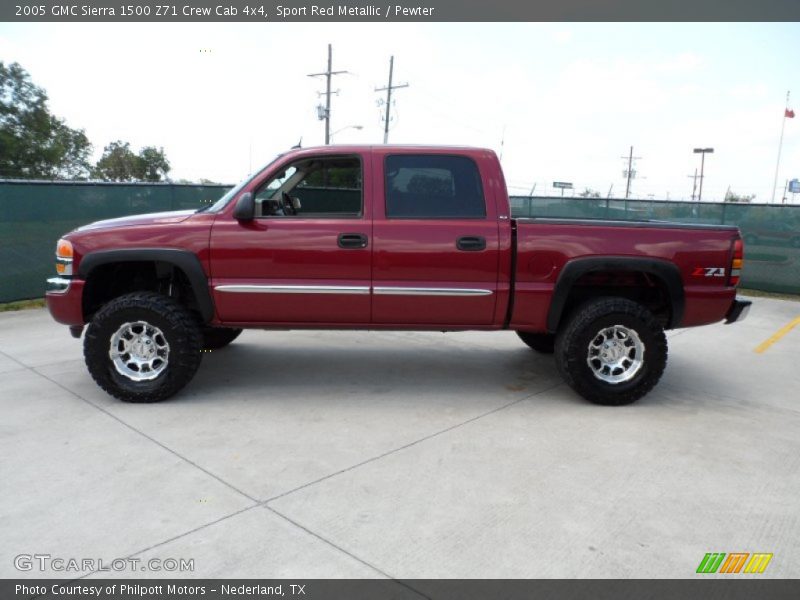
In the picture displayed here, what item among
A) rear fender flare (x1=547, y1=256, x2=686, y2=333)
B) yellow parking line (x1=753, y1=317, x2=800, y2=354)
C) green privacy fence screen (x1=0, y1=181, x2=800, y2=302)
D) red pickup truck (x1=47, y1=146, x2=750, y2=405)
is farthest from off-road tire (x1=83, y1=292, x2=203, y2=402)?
yellow parking line (x1=753, y1=317, x2=800, y2=354)

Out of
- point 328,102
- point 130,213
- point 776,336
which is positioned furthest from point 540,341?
point 328,102

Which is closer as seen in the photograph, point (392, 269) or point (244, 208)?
point (244, 208)

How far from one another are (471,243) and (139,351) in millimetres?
2671

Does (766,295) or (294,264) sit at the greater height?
(294,264)

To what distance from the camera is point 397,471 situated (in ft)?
11.9

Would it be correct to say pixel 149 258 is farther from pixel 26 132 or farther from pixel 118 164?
pixel 118 164

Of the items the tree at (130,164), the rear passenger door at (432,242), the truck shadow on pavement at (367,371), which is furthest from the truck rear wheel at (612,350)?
the tree at (130,164)

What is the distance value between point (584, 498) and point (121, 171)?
6039 centimetres

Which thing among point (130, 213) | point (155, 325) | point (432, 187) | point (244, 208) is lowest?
point (155, 325)

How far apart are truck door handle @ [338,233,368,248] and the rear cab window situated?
0.89 ft

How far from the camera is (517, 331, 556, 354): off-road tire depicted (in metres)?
6.36

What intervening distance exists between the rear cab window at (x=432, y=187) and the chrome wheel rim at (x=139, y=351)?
→ 6.61ft
